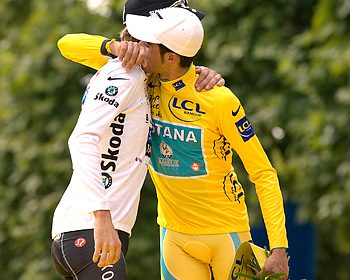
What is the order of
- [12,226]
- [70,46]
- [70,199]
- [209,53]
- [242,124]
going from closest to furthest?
[70,199] → [242,124] → [70,46] → [209,53] → [12,226]

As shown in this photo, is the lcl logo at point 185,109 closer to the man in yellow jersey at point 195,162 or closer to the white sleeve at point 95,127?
the man in yellow jersey at point 195,162

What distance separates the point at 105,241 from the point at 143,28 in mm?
956

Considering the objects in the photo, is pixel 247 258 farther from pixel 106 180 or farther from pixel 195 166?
pixel 106 180

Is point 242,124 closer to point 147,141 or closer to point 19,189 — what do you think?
point 147,141

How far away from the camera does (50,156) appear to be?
10508mm

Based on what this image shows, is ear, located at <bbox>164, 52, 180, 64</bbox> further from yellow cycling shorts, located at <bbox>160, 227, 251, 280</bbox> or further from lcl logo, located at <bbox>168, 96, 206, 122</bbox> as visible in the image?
yellow cycling shorts, located at <bbox>160, 227, 251, 280</bbox>

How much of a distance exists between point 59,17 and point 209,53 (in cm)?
192

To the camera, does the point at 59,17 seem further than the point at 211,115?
Yes

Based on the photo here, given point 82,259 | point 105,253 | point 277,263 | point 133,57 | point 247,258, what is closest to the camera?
point 105,253

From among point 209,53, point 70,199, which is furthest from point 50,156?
point 70,199

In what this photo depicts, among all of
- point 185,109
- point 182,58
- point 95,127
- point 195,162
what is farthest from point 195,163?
point 95,127

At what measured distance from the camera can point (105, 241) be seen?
387 cm

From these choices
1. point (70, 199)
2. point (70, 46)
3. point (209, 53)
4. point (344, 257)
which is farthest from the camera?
point (344, 257)

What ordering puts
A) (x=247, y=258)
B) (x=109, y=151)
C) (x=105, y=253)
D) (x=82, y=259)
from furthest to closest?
(x=247, y=258)
(x=109, y=151)
(x=82, y=259)
(x=105, y=253)
